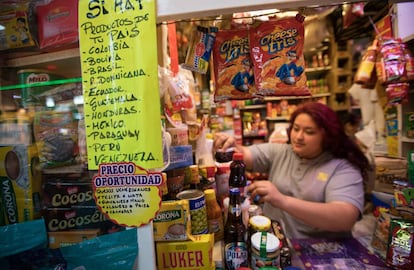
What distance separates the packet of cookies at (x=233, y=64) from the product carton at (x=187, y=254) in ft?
1.75

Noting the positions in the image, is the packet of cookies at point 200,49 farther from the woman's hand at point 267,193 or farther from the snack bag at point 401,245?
the snack bag at point 401,245

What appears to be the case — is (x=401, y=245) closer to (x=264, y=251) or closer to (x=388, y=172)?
(x=264, y=251)

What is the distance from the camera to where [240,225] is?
88 centimetres

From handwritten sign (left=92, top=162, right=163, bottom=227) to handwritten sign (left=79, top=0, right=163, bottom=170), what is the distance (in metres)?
0.03

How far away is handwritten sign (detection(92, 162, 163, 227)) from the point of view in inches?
25.4

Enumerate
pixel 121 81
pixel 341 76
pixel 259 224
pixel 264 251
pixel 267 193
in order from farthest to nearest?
pixel 341 76
pixel 267 193
pixel 259 224
pixel 264 251
pixel 121 81

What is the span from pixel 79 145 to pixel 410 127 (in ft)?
5.78

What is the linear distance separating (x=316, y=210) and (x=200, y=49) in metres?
1.00

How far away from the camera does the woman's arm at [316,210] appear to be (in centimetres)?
126

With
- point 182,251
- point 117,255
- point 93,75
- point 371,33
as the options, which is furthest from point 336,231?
point 371,33

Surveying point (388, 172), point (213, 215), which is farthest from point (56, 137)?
point (388, 172)

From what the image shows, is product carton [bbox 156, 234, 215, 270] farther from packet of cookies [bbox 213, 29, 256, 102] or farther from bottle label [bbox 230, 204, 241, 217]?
packet of cookies [bbox 213, 29, 256, 102]

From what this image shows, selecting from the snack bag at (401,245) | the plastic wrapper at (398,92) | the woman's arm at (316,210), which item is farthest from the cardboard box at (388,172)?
the snack bag at (401,245)

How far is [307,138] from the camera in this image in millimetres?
1528
